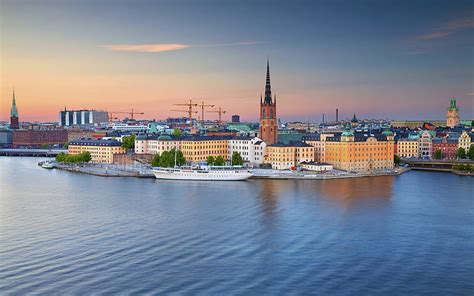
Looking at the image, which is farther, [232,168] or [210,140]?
[210,140]

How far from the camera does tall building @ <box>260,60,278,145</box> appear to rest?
28.1 meters

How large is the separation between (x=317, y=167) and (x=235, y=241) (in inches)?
519

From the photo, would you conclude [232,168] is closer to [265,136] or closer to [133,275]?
[265,136]

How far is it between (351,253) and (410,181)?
38.8 ft

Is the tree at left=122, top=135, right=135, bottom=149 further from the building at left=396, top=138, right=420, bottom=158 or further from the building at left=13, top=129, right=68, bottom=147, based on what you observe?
the building at left=13, top=129, right=68, bottom=147

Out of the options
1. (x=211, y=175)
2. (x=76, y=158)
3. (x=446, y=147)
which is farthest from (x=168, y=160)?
(x=446, y=147)

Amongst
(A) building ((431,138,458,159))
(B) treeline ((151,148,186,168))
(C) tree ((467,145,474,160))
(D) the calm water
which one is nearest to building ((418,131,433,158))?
(A) building ((431,138,458,159))

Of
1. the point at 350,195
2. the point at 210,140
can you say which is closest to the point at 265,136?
the point at 210,140

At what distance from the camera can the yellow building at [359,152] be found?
24.8m

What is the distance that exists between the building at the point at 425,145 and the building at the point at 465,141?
161 cm

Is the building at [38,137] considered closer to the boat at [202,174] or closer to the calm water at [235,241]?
the boat at [202,174]

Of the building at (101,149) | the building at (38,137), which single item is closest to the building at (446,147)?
the building at (101,149)

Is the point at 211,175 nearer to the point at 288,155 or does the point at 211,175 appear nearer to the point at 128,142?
the point at 288,155

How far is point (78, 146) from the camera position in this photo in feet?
100
